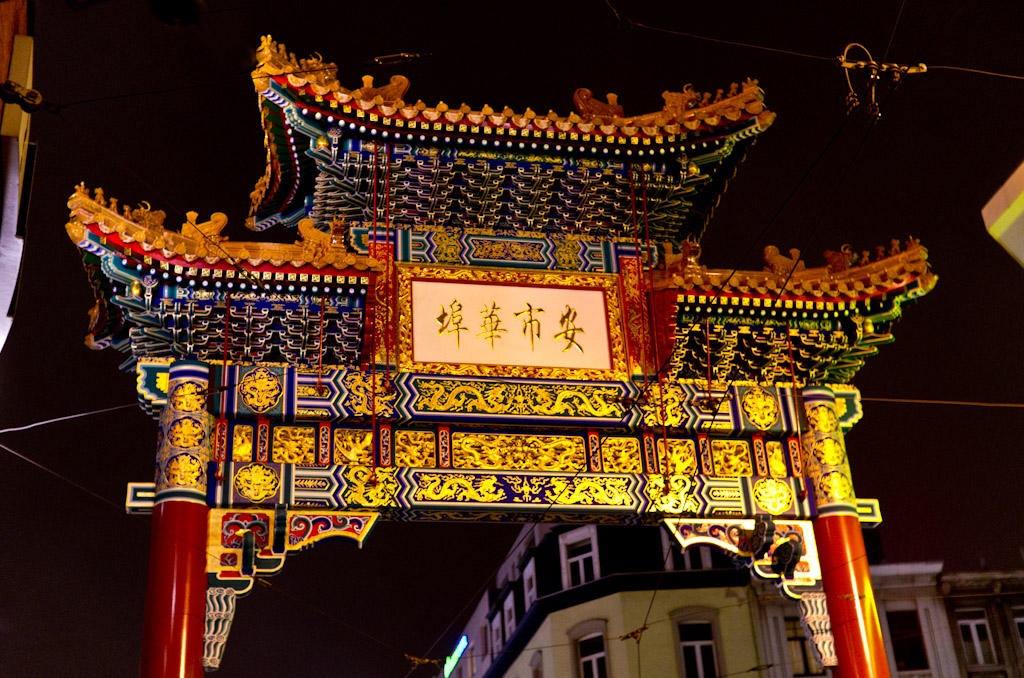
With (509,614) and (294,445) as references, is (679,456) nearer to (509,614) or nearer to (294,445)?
(294,445)

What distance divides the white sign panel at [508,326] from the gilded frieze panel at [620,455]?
67cm

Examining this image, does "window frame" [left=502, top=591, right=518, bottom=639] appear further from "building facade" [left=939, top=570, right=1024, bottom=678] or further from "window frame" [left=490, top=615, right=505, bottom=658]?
"building facade" [left=939, top=570, right=1024, bottom=678]

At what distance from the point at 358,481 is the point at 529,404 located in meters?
1.59

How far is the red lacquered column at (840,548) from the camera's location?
955 centimetres

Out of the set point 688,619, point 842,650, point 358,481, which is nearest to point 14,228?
point 358,481

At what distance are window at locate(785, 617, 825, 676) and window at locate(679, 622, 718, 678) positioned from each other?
1291mm

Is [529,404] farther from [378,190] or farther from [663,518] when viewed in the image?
[378,190]

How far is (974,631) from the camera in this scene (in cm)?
1962

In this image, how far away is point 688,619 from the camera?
20.7 meters

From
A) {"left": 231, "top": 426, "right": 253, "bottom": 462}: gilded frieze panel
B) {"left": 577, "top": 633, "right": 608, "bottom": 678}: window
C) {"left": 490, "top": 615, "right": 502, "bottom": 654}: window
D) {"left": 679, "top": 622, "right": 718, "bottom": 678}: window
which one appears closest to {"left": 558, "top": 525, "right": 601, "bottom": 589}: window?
{"left": 577, "top": 633, "right": 608, "bottom": 678}: window

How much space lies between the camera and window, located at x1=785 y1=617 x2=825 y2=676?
19.9 metres

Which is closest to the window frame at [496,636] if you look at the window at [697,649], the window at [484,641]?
the window at [484,641]

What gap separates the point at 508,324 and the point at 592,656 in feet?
42.7

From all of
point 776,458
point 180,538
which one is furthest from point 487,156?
point 180,538
